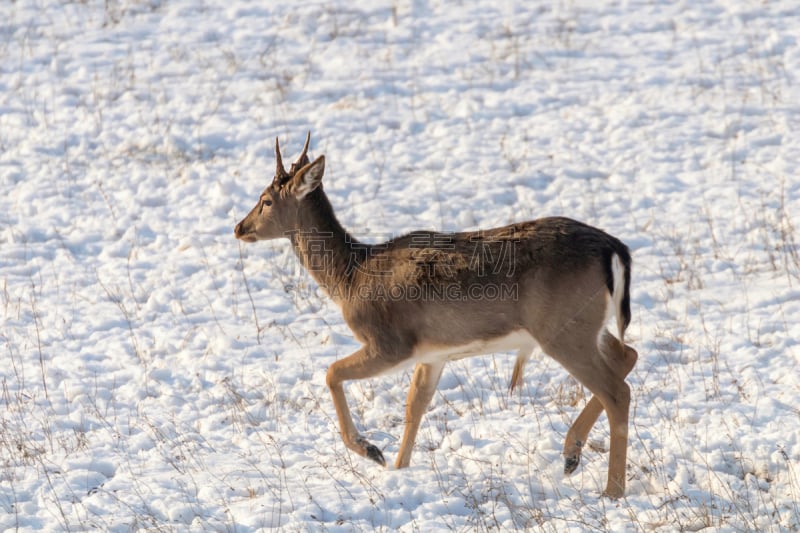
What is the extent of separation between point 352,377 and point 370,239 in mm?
3893

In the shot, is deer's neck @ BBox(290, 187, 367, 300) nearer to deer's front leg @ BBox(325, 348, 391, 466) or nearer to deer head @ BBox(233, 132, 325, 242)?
deer head @ BBox(233, 132, 325, 242)

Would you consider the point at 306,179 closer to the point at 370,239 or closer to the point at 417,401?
the point at 417,401

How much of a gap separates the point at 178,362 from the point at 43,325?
1.50 meters

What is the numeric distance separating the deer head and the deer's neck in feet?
0.25

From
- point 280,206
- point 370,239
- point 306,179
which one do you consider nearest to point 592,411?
point 306,179

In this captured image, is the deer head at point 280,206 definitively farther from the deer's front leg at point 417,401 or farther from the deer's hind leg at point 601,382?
the deer's hind leg at point 601,382

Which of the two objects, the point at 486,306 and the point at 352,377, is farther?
the point at 352,377

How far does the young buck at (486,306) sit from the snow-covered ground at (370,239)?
1.30 ft

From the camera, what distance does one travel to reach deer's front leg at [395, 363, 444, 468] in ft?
21.1

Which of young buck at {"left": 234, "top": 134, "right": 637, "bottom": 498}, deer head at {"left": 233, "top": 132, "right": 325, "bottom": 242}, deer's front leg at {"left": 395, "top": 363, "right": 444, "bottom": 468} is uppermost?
deer head at {"left": 233, "top": 132, "right": 325, "bottom": 242}

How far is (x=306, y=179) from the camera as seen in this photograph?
700 centimetres

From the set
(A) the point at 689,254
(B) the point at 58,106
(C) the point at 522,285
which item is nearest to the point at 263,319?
(C) the point at 522,285

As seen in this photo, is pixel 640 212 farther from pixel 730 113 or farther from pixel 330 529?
pixel 330 529

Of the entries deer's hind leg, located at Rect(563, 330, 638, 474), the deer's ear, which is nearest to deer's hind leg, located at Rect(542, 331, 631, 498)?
deer's hind leg, located at Rect(563, 330, 638, 474)
